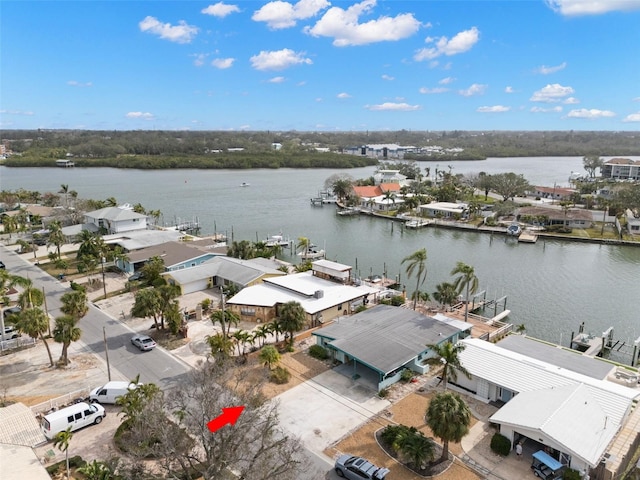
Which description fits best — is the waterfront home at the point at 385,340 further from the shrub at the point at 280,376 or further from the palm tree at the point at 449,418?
the palm tree at the point at 449,418

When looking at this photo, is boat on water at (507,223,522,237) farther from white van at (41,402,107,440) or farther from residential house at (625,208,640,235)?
white van at (41,402,107,440)

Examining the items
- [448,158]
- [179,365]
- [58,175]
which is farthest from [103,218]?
[448,158]

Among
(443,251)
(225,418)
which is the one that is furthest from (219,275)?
(443,251)

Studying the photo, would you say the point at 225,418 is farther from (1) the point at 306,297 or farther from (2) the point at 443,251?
(2) the point at 443,251

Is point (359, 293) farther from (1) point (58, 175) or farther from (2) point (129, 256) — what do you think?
(1) point (58, 175)

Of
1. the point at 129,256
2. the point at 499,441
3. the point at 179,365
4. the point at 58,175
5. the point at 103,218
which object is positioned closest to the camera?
the point at 499,441

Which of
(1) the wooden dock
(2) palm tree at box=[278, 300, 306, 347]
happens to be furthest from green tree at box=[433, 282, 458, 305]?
(1) the wooden dock

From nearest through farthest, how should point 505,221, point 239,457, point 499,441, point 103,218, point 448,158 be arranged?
1. point 239,457
2. point 499,441
3. point 103,218
4. point 505,221
5. point 448,158
